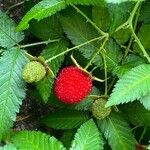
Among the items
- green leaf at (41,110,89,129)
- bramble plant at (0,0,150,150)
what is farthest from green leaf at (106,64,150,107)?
green leaf at (41,110,89,129)

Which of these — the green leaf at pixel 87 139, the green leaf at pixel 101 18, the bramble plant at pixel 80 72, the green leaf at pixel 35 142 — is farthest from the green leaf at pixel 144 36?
the green leaf at pixel 35 142

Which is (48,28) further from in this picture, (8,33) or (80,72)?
(80,72)

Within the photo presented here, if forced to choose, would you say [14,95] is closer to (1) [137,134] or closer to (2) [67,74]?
(2) [67,74]

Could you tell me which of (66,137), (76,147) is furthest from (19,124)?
(76,147)

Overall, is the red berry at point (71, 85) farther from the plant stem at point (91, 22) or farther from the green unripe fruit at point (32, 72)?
the plant stem at point (91, 22)

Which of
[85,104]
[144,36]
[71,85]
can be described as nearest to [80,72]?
[71,85]

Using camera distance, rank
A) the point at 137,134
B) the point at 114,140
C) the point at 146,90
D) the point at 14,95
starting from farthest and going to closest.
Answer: the point at 137,134
the point at 114,140
the point at 14,95
the point at 146,90
